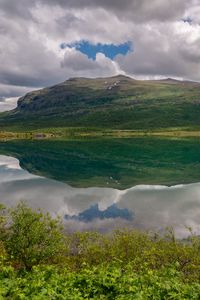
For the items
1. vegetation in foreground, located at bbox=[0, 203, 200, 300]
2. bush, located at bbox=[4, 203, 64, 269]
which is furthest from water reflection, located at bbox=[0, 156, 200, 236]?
bush, located at bbox=[4, 203, 64, 269]

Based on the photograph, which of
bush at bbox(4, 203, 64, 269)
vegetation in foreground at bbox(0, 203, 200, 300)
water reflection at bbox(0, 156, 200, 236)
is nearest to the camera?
vegetation in foreground at bbox(0, 203, 200, 300)

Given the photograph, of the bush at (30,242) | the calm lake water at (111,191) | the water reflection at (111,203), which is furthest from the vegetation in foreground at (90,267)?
the calm lake water at (111,191)

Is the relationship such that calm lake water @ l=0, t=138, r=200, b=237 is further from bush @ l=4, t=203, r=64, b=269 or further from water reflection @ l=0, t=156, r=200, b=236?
bush @ l=4, t=203, r=64, b=269

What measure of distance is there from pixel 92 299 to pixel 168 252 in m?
16.0

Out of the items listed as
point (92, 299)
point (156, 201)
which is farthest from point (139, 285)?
point (156, 201)

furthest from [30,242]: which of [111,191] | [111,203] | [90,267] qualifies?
[111,191]

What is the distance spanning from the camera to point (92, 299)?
885 inches

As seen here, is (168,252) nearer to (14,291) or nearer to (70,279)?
(70,279)

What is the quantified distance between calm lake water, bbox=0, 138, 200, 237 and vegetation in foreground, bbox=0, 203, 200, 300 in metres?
28.0

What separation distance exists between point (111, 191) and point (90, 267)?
80017mm

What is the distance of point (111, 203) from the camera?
Result: 94.9m

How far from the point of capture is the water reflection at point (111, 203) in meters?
72.8

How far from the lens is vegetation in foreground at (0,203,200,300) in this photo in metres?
23.6

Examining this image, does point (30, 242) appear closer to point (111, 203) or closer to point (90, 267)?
A: point (90, 267)
